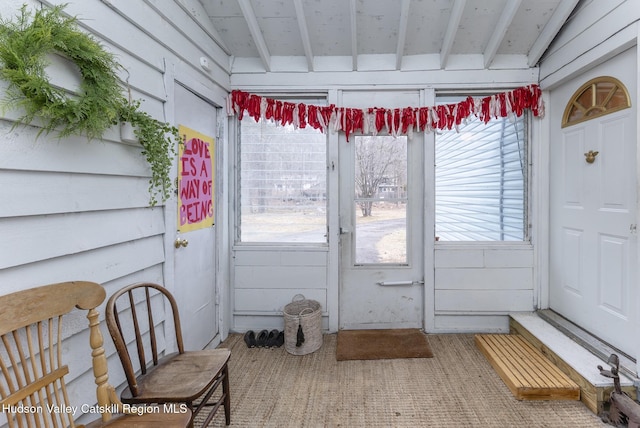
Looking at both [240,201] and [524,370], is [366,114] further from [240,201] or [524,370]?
[524,370]

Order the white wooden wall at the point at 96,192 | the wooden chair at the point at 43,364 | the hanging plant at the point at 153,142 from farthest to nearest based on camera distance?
the hanging plant at the point at 153,142
the white wooden wall at the point at 96,192
the wooden chair at the point at 43,364

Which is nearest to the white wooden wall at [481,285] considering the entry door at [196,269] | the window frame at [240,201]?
the window frame at [240,201]

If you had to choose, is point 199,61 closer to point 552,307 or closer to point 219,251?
point 219,251

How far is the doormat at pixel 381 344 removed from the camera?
93.4 inches

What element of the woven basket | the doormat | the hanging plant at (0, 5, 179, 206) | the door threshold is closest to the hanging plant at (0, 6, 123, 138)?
the hanging plant at (0, 5, 179, 206)

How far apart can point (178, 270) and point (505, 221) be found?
9.00ft

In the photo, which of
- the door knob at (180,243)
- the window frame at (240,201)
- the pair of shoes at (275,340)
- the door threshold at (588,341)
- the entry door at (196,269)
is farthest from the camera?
the window frame at (240,201)

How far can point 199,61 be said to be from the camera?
2.20 metres

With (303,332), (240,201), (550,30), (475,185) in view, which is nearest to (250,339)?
(303,332)

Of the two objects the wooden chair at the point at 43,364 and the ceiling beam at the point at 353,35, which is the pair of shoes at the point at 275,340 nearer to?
the wooden chair at the point at 43,364

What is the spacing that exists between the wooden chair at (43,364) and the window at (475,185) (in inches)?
98.7

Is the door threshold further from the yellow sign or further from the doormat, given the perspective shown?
the yellow sign

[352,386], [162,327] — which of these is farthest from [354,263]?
[162,327]

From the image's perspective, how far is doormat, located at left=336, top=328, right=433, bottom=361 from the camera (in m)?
2.37
